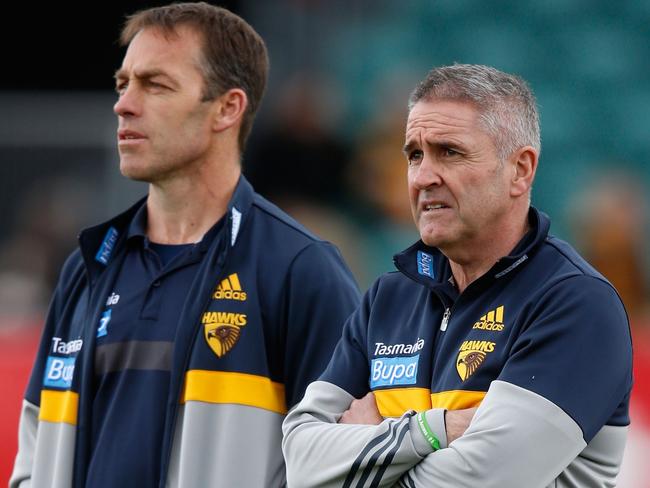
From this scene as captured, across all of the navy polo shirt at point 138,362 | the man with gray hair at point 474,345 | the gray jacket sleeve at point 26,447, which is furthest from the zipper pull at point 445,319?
the gray jacket sleeve at point 26,447

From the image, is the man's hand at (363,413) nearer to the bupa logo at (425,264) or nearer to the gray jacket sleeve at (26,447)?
the bupa logo at (425,264)

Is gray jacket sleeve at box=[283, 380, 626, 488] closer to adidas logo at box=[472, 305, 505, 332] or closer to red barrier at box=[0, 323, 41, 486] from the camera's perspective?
adidas logo at box=[472, 305, 505, 332]

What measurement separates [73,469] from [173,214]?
87cm

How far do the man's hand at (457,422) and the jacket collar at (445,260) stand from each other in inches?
15.0

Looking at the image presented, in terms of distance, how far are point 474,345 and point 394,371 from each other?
284 mm

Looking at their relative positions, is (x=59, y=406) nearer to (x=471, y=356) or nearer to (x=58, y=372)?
(x=58, y=372)

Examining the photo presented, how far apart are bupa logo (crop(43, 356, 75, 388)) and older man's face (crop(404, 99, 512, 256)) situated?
1373mm

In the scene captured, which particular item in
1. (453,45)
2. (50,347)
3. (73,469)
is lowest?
(73,469)

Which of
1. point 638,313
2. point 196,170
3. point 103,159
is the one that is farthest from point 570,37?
point 196,170

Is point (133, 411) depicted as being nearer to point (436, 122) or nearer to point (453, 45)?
point (436, 122)

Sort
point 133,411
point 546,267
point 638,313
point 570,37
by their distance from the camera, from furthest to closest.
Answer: point 570,37 → point 638,313 → point 133,411 → point 546,267

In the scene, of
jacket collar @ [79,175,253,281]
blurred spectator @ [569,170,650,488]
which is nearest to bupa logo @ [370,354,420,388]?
jacket collar @ [79,175,253,281]

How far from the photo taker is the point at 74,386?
4.32 meters

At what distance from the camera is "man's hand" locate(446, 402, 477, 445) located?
336cm
